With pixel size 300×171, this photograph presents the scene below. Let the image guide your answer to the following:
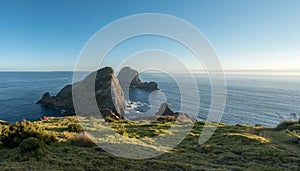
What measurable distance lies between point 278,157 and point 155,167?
6.87m

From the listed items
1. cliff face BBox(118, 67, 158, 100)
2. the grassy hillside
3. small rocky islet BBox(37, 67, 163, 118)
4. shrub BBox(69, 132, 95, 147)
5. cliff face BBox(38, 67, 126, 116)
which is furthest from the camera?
cliff face BBox(118, 67, 158, 100)

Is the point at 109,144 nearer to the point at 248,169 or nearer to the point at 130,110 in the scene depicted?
the point at 248,169

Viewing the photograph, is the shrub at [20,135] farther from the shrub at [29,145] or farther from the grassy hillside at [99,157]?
the shrub at [29,145]

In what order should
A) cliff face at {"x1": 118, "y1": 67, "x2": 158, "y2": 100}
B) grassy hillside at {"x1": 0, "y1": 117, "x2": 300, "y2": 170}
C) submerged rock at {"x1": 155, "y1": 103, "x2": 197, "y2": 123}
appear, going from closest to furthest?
grassy hillside at {"x1": 0, "y1": 117, "x2": 300, "y2": 170}
submerged rock at {"x1": 155, "y1": 103, "x2": 197, "y2": 123}
cliff face at {"x1": 118, "y1": 67, "x2": 158, "y2": 100}

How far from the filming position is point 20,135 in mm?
10672

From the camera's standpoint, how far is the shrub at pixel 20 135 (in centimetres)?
1027

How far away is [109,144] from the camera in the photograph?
1094cm

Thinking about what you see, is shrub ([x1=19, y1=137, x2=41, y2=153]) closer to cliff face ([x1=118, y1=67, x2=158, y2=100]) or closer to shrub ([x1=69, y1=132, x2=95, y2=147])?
shrub ([x1=69, y1=132, x2=95, y2=147])

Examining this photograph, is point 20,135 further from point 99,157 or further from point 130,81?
point 130,81

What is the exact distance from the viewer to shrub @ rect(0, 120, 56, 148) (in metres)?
10.3

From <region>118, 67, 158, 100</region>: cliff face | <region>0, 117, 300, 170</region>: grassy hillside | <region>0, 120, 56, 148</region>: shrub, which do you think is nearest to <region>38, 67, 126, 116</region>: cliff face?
<region>118, 67, 158, 100</region>: cliff face

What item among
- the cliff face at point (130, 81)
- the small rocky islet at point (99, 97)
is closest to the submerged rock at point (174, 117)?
the small rocky islet at point (99, 97)

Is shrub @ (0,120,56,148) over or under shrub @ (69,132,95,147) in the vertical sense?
over

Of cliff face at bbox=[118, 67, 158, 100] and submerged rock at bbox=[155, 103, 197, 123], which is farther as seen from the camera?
cliff face at bbox=[118, 67, 158, 100]
